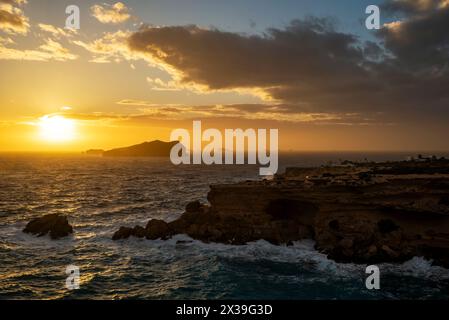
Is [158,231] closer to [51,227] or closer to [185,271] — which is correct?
[185,271]

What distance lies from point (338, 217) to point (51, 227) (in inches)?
1509

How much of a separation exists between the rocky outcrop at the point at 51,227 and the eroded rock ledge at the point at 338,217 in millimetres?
7826

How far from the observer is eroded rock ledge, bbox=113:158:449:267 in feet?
134

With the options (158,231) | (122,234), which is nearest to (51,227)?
(122,234)

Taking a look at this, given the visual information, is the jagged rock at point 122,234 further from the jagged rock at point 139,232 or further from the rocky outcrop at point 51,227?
the rocky outcrop at point 51,227

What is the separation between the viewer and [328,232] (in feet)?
145

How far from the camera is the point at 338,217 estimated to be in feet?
152

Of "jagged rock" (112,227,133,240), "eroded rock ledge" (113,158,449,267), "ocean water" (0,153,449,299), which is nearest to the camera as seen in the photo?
"ocean water" (0,153,449,299)

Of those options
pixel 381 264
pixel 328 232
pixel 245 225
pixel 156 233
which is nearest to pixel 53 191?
pixel 156 233

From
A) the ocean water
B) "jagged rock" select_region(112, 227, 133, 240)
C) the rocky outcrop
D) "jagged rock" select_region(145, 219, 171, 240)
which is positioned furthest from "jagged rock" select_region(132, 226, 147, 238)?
the rocky outcrop

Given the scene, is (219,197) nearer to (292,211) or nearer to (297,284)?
(292,211)

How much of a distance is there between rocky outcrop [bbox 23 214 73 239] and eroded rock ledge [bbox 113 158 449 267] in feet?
25.7

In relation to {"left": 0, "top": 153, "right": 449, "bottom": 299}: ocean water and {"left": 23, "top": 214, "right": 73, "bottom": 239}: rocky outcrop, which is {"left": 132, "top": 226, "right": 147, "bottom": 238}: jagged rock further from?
{"left": 23, "top": 214, "right": 73, "bottom": 239}: rocky outcrop

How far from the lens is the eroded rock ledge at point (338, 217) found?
134 feet
